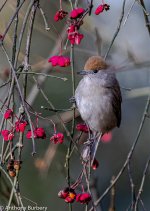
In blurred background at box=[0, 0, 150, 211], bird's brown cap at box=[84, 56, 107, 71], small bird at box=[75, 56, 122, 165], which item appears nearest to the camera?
bird's brown cap at box=[84, 56, 107, 71]

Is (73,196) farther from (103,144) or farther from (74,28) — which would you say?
(103,144)

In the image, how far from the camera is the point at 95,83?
4664mm

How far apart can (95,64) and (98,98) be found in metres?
0.40

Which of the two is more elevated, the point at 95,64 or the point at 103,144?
the point at 95,64

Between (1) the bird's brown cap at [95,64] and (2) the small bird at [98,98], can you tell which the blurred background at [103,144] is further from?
(1) the bird's brown cap at [95,64]

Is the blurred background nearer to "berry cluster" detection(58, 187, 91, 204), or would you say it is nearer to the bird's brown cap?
the bird's brown cap

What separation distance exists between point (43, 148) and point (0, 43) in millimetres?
5283

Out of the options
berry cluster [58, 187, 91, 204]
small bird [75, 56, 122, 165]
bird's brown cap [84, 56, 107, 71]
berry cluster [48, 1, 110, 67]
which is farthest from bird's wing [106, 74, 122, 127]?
berry cluster [58, 187, 91, 204]

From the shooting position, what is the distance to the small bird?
4.51m

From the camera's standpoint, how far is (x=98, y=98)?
4.71 m

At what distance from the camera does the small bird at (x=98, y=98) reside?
4.51 m

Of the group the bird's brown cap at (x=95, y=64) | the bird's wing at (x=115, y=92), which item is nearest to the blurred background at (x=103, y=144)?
the bird's wing at (x=115, y=92)

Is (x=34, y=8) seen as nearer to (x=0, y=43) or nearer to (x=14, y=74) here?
(x=0, y=43)

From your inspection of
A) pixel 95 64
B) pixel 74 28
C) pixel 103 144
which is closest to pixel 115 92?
pixel 95 64
